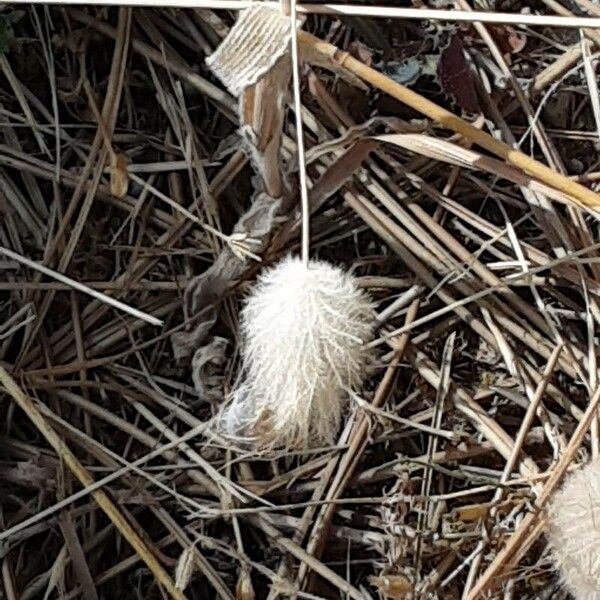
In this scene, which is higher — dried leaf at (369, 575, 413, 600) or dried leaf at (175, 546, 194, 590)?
dried leaf at (369, 575, 413, 600)

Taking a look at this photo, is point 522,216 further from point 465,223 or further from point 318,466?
point 318,466

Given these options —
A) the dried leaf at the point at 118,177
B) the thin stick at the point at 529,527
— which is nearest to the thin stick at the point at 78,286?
the dried leaf at the point at 118,177

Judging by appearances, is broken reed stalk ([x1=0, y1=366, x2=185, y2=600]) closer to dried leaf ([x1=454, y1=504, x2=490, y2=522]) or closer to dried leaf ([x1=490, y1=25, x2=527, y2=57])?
dried leaf ([x1=454, y1=504, x2=490, y2=522])

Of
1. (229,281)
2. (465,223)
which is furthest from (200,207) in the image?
(465,223)

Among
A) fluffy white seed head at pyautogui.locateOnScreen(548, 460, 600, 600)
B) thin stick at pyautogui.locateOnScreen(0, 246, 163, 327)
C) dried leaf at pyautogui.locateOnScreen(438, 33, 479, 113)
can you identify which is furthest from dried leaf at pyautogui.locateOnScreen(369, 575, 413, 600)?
dried leaf at pyautogui.locateOnScreen(438, 33, 479, 113)

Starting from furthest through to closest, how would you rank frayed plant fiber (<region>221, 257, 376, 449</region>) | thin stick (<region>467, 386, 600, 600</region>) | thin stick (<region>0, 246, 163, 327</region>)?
thin stick (<region>0, 246, 163, 327</region>), thin stick (<region>467, 386, 600, 600</region>), frayed plant fiber (<region>221, 257, 376, 449</region>)

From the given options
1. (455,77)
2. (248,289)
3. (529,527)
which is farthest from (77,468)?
(455,77)

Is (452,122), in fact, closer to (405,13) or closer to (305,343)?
(405,13)
